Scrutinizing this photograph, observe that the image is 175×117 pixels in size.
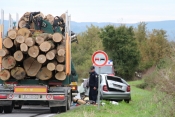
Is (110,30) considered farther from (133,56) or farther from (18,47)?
(18,47)

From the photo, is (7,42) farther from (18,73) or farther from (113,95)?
(113,95)

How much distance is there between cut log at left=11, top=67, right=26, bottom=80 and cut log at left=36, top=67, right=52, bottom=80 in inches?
23.9

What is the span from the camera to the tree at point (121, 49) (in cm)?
7644

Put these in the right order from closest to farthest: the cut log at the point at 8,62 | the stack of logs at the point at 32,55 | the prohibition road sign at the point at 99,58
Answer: the stack of logs at the point at 32,55
the cut log at the point at 8,62
the prohibition road sign at the point at 99,58

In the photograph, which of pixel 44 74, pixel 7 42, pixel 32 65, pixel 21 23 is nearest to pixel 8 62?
pixel 7 42

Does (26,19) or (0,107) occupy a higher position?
(26,19)

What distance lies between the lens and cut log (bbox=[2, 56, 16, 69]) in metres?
18.3

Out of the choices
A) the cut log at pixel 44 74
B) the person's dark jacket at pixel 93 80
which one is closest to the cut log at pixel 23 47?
the cut log at pixel 44 74

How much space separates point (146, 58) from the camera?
82062 mm

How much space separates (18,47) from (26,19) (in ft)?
7.93

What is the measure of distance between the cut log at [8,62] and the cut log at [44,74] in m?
1.05

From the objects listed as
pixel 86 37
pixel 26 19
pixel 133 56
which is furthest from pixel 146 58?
pixel 26 19

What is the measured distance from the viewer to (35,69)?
18.6 metres

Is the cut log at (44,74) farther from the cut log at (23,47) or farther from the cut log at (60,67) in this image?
the cut log at (23,47)
